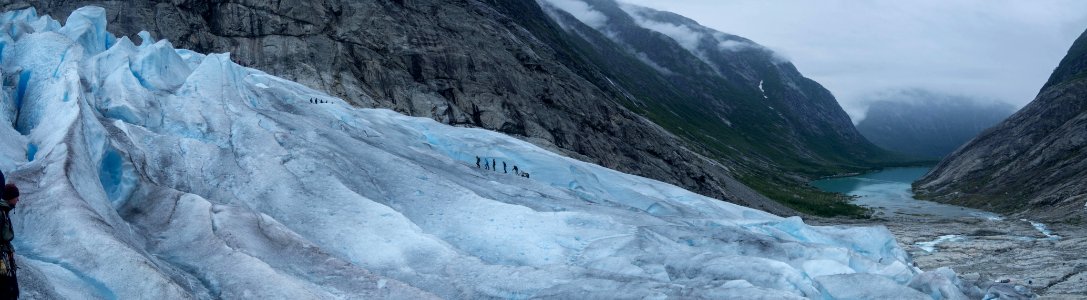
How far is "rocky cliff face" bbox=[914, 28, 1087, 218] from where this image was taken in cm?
8094

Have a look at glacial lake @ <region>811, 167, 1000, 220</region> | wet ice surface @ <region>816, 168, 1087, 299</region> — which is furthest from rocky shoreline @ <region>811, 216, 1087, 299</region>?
glacial lake @ <region>811, 167, 1000, 220</region>

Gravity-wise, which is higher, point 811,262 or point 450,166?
point 811,262

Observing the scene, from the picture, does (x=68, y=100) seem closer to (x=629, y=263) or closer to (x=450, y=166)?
(x=450, y=166)

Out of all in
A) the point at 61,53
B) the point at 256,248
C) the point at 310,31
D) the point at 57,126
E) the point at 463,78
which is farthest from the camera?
the point at 463,78

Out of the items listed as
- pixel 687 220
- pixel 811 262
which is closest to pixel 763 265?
pixel 811 262

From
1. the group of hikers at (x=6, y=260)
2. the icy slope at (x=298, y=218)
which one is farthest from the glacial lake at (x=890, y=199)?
the group of hikers at (x=6, y=260)

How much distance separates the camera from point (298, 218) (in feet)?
57.3

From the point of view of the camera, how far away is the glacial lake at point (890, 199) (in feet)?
297

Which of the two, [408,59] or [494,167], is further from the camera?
[408,59]

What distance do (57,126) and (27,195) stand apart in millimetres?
4453

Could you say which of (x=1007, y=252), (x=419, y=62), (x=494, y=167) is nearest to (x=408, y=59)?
(x=419, y=62)

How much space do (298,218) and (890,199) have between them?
115537mm

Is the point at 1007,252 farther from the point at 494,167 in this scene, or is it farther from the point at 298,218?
the point at 298,218

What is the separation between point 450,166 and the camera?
24.8 meters
